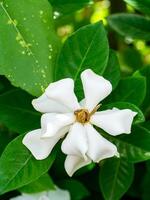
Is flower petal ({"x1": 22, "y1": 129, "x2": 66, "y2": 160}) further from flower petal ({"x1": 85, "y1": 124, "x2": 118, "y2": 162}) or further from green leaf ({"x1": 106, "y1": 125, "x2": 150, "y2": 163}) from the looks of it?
green leaf ({"x1": 106, "y1": 125, "x2": 150, "y2": 163})

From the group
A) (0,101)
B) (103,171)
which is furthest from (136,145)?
(0,101)

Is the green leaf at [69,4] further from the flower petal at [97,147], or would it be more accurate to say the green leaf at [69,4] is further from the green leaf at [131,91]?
the flower petal at [97,147]

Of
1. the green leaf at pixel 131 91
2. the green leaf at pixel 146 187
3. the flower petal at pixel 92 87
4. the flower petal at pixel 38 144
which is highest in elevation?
the flower petal at pixel 92 87

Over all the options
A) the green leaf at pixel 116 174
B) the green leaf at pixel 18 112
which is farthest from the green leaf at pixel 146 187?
the green leaf at pixel 18 112

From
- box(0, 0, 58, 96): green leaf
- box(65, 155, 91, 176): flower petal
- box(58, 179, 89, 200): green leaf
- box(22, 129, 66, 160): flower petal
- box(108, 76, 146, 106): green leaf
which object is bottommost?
box(58, 179, 89, 200): green leaf

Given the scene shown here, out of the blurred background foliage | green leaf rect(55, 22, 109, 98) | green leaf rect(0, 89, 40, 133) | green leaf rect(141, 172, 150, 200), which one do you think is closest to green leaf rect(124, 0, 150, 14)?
the blurred background foliage

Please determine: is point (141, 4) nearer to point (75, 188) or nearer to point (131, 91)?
point (131, 91)

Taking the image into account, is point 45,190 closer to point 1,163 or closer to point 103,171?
point 103,171
